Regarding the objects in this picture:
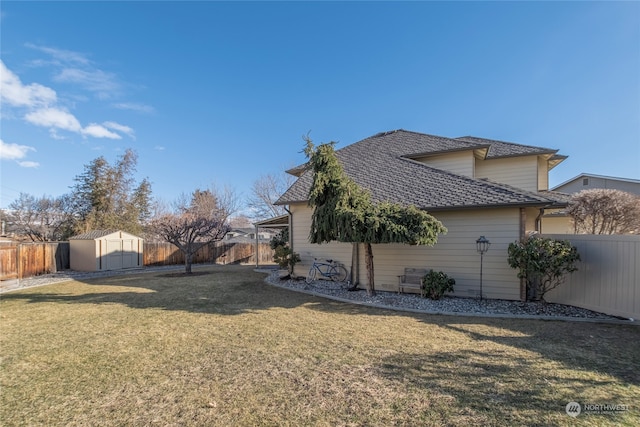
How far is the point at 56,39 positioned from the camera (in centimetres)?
994

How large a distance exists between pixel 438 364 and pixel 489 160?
10.8 m

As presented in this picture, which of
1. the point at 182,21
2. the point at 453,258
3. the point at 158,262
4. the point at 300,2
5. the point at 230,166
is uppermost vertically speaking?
the point at 300,2

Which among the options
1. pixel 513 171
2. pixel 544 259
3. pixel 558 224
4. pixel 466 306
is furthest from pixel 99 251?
pixel 558 224

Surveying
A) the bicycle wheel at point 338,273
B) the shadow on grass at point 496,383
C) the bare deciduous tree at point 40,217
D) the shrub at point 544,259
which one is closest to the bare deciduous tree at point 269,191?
the bare deciduous tree at point 40,217

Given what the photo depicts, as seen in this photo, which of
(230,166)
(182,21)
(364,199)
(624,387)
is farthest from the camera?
(230,166)

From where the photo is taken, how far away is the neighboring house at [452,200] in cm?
777

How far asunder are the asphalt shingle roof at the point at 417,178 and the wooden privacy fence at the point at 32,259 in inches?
475

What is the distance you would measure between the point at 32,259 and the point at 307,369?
17.4 m

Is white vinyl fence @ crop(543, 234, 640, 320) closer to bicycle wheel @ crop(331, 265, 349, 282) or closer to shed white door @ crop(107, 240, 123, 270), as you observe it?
bicycle wheel @ crop(331, 265, 349, 282)

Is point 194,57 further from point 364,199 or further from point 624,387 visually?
point 624,387

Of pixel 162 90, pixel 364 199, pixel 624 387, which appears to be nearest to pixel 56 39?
pixel 162 90

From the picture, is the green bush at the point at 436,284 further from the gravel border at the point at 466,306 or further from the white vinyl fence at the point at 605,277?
the white vinyl fence at the point at 605,277

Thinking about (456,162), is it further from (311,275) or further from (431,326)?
(431,326)

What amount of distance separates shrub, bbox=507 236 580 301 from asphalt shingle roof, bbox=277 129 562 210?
1.14m
